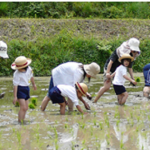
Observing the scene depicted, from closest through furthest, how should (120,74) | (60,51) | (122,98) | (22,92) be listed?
(22,92) → (120,74) → (122,98) → (60,51)

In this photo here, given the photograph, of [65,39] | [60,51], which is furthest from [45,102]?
[65,39]

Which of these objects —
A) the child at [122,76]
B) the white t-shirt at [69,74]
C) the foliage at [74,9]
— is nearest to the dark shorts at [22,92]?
the white t-shirt at [69,74]

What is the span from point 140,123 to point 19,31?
1229 centimetres

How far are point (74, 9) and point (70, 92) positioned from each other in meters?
15.8

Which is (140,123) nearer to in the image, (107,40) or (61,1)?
(107,40)

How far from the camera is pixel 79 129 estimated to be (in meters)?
5.59

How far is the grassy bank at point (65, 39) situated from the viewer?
15.3 meters

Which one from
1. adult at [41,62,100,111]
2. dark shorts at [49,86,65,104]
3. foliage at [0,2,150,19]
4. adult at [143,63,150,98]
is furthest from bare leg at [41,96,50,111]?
foliage at [0,2,150,19]

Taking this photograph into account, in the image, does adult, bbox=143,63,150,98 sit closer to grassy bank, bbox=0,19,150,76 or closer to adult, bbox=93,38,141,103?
adult, bbox=93,38,141,103

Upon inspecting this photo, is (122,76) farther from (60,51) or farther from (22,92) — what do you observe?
(60,51)

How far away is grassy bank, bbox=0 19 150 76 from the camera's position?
15.3 m

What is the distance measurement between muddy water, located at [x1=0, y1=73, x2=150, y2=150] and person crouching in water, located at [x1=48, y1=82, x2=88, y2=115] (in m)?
0.29

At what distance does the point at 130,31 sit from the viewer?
1912 centimetres

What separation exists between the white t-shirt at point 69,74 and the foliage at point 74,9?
13.0 metres
